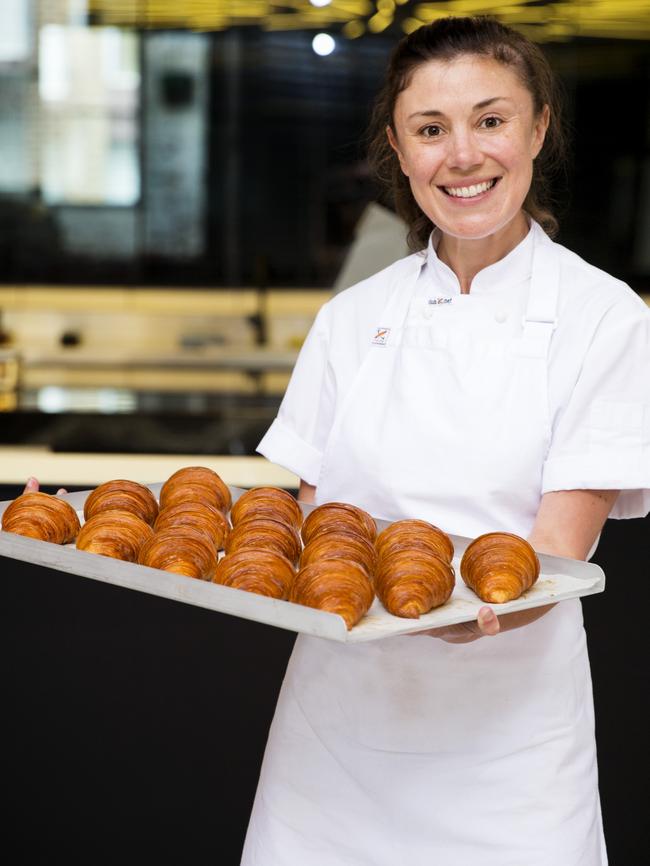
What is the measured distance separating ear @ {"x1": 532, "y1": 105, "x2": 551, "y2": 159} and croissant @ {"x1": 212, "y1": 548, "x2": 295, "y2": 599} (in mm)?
521

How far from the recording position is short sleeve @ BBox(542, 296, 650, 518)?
3.84 ft

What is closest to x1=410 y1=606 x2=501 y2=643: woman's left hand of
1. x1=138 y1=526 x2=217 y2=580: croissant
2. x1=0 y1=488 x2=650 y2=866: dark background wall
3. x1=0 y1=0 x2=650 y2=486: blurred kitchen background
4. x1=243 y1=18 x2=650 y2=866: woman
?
x1=243 y1=18 x2=650 y2=866: woman

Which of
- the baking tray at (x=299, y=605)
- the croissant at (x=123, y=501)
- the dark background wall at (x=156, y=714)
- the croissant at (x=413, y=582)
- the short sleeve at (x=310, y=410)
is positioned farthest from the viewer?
the dark background wall at (x=156, y=714)

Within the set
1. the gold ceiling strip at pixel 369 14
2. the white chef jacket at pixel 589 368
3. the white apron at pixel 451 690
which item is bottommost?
the white apron at pixel 451 690

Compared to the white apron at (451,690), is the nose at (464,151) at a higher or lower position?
higher

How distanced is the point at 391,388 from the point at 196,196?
10.0ft

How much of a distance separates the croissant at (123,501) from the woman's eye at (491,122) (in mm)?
537

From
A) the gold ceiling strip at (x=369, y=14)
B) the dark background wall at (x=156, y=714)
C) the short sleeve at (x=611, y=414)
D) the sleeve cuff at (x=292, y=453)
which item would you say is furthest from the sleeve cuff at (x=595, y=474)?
the gold ceiling strip at (x=369, y=14)

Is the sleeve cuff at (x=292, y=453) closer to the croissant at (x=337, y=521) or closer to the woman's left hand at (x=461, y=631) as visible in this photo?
the croissant at (x=337, y=521)

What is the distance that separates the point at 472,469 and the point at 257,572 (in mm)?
289

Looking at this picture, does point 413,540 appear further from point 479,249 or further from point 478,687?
point 479,249

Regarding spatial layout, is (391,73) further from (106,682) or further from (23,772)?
(23,772)

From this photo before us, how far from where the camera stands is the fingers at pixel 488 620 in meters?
0.98

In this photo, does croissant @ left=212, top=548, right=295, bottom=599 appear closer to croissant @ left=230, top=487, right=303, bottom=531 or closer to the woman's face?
croissant @ left=230, top=487, right=303, bottom=531
